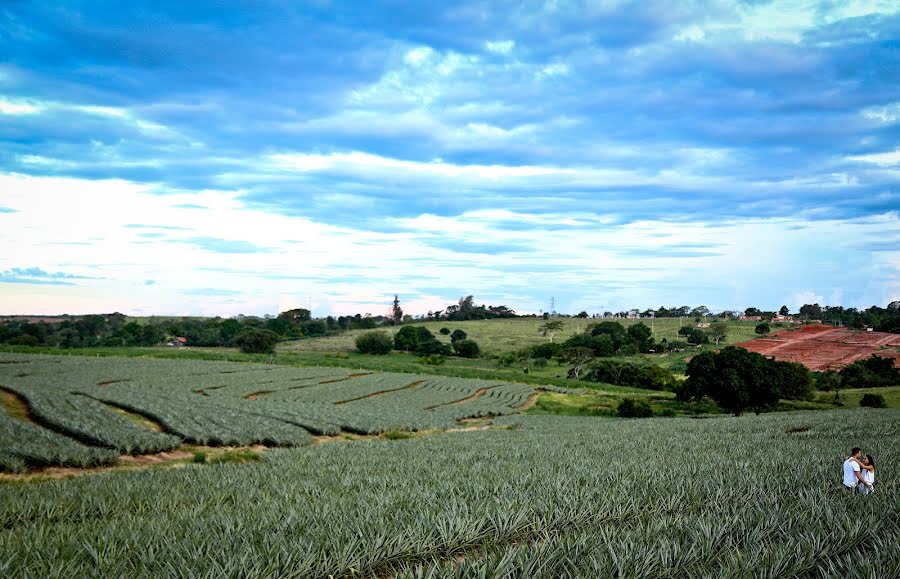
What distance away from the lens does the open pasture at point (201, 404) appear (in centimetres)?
2383

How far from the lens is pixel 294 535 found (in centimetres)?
747

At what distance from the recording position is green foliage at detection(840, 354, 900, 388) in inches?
3049

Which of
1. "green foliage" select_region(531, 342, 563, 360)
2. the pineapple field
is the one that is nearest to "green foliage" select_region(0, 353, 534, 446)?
the pineapple field

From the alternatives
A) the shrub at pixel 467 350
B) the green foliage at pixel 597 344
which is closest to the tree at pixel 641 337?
the green foliage at pixel 597 344

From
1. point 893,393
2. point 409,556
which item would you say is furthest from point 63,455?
point 893,393

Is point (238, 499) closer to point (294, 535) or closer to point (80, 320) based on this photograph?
point (294, 535)

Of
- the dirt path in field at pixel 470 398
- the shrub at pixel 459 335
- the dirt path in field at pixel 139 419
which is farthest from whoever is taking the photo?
the shrub at pixel 459 335

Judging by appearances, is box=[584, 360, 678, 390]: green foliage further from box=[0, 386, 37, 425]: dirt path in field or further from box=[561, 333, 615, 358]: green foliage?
box=[0, 386, 37, 425]: dirt path in field

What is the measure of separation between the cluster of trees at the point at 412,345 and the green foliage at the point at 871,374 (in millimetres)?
63991

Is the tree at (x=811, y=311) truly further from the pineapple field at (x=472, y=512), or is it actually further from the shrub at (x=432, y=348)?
the pineapple field at (x=472, y=512)

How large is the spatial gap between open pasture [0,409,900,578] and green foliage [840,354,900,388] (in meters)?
77.7

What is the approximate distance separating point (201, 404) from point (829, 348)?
303 ft

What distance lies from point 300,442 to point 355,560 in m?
23.3

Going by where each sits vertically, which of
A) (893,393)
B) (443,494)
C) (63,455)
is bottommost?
(893,393)
